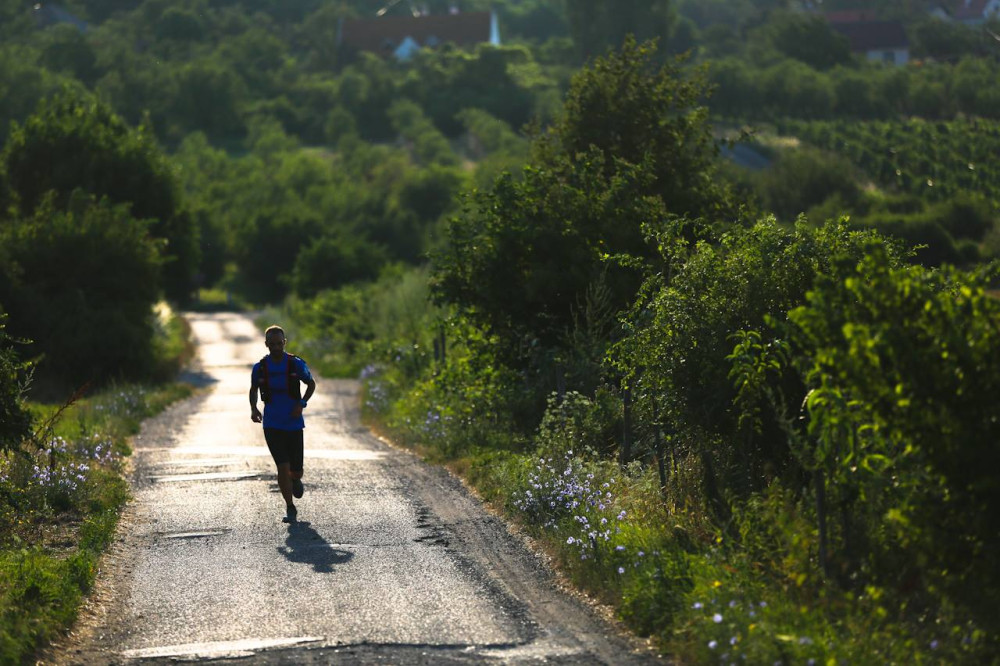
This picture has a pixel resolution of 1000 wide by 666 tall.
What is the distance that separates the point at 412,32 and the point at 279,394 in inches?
5689

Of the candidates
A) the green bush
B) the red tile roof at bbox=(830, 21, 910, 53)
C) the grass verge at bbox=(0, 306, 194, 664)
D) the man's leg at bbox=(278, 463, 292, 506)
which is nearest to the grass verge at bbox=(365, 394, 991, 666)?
the man's leg at bbox=(278, 463, 292, 506)

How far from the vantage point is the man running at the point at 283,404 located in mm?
12289

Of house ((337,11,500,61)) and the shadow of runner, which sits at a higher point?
house ((337,11,500,61))

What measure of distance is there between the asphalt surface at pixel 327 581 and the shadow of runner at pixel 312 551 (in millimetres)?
20

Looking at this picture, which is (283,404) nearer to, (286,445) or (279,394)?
(279,394)

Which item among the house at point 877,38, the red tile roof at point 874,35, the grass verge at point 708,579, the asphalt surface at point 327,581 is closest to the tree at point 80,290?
the asphalt surface at point 327,581

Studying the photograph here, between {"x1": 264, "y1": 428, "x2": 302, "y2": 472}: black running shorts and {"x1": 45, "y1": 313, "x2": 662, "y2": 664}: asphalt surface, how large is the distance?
0.54m

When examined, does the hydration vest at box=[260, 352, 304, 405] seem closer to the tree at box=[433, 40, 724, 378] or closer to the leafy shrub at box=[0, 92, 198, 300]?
the tree at box=[433, 40, 724, 378]

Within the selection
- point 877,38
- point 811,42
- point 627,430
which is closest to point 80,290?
point 627,430

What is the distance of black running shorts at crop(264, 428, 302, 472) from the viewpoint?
1246cm

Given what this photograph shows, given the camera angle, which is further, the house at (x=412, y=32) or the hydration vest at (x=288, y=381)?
the house at (x=412, y=32)

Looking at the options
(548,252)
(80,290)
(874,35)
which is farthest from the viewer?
(874,35)

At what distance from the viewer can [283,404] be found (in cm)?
1240

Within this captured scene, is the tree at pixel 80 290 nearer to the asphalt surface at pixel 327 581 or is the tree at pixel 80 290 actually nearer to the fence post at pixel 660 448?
the asphalt surface at pixel 327 581
